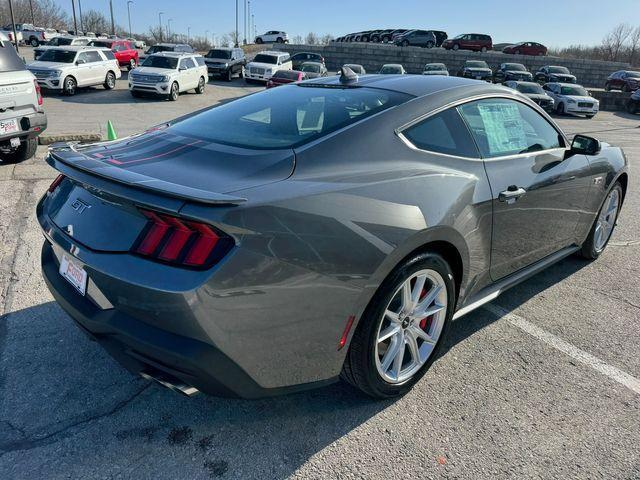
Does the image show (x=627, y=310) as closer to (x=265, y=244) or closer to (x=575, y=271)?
(x=575, y=271)

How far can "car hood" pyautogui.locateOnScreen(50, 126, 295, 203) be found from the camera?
6.34 feet

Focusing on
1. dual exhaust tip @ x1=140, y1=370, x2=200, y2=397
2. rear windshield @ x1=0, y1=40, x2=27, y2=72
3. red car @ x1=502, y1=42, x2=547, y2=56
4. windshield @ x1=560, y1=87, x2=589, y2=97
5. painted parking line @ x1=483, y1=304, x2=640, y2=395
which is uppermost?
red car @ x1=502, y1=42, x2=547, y2=56

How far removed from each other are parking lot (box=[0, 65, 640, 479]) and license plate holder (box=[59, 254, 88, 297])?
682 mm

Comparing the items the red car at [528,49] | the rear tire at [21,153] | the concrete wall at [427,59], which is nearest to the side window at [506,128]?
the rear tire at [21,153]

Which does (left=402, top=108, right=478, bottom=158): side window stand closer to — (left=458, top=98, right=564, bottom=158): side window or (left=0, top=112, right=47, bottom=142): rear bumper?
(left=458, top=98, right=564, bottom=158): side window

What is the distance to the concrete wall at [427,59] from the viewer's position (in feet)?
151

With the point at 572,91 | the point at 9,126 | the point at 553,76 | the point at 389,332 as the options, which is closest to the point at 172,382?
the point at 389,332

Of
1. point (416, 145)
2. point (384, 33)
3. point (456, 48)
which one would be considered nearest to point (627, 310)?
point (416, 145)

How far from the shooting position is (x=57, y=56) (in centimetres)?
1980

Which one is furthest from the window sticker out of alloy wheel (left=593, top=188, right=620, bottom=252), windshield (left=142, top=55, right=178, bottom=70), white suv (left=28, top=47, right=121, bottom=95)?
windshield (left=142, top=55, right=178, bottom=70)

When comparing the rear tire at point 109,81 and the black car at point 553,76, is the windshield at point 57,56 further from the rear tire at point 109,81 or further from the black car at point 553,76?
the black car at point 553,76

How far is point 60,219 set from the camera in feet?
7.71

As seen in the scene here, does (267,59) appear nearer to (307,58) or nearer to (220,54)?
(220,54)

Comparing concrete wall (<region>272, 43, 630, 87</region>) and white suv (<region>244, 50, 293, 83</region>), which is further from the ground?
concrete wall (<region>272, 43, 630, 87</region>)
